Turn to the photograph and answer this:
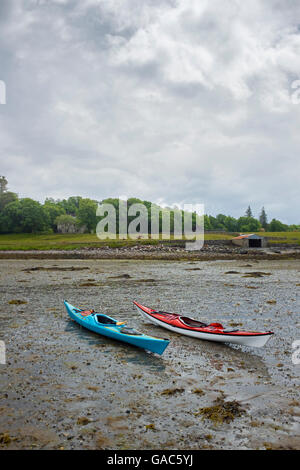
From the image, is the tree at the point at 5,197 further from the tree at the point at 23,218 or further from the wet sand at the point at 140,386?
the wet sand at the point at 140,386

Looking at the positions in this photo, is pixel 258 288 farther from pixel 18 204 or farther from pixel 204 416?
pixel 18 204

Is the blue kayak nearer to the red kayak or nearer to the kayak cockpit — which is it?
the kayak cockpit

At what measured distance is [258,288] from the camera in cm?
2750

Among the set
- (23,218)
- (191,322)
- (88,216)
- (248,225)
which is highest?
(88,216)

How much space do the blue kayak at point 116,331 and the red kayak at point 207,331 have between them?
1.91m

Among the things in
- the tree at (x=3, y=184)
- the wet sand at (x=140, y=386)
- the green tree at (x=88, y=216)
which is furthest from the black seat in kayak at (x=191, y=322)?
the tree at (x=3, y=184)

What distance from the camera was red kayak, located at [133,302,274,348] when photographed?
471 inches

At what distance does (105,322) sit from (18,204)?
4577 inches

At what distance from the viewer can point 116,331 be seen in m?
13.1

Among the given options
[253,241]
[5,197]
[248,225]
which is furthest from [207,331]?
[248,225]

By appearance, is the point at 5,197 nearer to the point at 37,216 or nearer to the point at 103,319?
the point at 37,216

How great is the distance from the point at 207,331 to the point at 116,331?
3.52m

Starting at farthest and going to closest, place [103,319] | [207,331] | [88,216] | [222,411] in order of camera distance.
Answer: [88,216], [103,319], [207,331], [222,411]

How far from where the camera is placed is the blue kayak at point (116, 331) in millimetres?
11609
